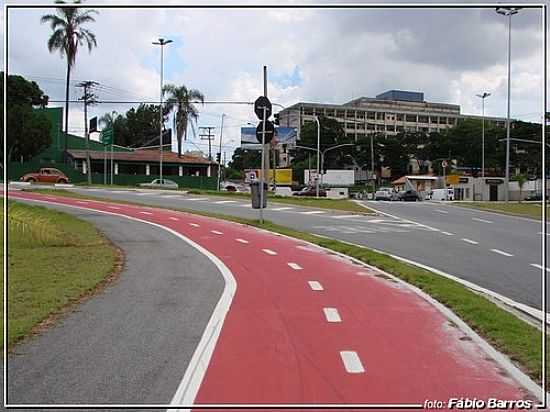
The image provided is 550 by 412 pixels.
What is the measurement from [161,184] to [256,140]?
121ft

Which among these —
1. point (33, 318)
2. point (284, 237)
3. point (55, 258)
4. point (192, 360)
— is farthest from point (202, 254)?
point (192, 360)

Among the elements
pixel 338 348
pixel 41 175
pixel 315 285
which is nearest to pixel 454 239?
pixel 315 285

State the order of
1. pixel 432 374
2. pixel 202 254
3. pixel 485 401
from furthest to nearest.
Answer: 1. pixel 202 254
2. pixel 432 374
3. pixel 485 401

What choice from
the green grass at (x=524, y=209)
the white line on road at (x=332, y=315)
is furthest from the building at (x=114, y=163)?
the green grass at (x=524, y=209)

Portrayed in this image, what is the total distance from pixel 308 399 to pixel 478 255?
35.9 ft

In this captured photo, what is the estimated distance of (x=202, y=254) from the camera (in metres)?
13.6

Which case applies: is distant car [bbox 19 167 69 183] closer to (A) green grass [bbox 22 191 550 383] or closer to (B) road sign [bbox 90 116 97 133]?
(B) road sign [bbox 90 116 97 133]

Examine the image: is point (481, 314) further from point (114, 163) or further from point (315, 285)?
point (114, 163)

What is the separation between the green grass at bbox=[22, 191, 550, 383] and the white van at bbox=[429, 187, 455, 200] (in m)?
45.2

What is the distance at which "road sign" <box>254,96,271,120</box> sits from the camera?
21.7 feet

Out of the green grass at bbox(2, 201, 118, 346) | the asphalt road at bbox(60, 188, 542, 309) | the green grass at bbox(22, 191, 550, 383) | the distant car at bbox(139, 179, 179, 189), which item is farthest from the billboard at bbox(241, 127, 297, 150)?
the distant car at bbox(139, 179, 179, 189)

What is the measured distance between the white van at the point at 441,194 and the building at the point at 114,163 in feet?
73.0

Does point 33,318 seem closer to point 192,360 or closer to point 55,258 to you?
point 192,360

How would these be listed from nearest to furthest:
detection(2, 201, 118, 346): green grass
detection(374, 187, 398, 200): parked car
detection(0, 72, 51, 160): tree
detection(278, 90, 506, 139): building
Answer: detection(0, 72, 51, 160): tree → detection(278, 90, 506, 139): building → detection(2, 201, 118, 346): green grass → detection(374, 187, 398, 200): parked car
